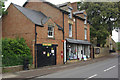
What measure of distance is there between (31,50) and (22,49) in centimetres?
116

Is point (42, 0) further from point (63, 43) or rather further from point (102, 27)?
point (102, 27)

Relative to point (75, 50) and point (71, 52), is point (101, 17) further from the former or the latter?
point (71, 52)

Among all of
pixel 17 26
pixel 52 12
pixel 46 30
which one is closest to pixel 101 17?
pixel 52 12

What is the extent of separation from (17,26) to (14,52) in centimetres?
456

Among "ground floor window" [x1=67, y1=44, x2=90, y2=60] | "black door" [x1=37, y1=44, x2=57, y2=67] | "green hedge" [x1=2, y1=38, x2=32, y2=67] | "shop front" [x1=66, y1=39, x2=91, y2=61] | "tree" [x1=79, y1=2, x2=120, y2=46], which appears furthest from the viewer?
"tree" [x1=79, y1=2, x2=120, y2=46]

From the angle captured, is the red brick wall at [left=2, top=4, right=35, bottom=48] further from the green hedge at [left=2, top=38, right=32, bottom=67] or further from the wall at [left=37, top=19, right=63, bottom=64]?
the green hedge at [left=2, top=38, right=32, bottom=67]

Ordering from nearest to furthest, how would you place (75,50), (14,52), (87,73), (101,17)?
(87,73)
(14,52)
(75,50)
(101,17)

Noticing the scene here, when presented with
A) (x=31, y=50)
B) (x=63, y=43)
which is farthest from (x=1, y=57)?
(x=63, y=43)

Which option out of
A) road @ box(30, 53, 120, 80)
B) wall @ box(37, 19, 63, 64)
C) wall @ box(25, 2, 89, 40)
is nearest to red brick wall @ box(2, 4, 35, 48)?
wall @ box(37, 19, 63, 64)

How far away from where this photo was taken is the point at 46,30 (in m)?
18.1

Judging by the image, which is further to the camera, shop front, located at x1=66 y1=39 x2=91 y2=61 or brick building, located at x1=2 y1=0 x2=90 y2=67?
shop front, located at x1=66 y1=39 x2=91 y2=61

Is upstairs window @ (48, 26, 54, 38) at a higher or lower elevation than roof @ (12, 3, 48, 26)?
lower

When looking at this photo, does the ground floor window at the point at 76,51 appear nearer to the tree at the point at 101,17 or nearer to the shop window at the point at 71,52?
the shop window at the point at 71,52

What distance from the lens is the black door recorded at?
16750 millimetres
